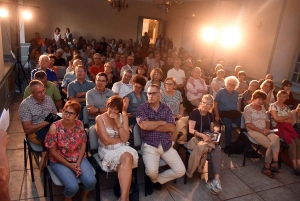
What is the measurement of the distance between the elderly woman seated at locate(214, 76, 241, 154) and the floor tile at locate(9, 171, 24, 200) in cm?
310

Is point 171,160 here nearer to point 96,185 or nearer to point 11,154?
point 96,185

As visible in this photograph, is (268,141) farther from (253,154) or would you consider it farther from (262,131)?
(253,154)

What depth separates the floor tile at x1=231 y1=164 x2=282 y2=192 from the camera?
10.5 feet

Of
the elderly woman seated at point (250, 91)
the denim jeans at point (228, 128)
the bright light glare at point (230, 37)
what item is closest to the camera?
the denim jeans at point (228, 128)

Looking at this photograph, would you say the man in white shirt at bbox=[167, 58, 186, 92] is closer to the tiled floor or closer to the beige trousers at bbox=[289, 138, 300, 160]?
the tiled floor

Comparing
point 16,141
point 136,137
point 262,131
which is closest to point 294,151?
point 262,131

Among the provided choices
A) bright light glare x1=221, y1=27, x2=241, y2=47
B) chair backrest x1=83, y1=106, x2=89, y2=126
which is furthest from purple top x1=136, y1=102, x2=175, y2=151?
bright light glare x1=221, y1=27, x2=241, y2=47

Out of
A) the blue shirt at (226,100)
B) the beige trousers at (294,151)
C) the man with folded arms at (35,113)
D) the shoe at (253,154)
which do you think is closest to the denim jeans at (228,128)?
the blue shirt at (226,100)

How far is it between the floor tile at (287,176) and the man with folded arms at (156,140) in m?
1.68

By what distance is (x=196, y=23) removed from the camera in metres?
9.71

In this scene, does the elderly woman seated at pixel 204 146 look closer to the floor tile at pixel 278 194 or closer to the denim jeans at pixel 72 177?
the floor tile at pixel 278 194

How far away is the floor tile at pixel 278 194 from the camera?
2996mm

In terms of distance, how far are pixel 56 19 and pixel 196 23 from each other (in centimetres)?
645

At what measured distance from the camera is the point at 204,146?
2938mm
